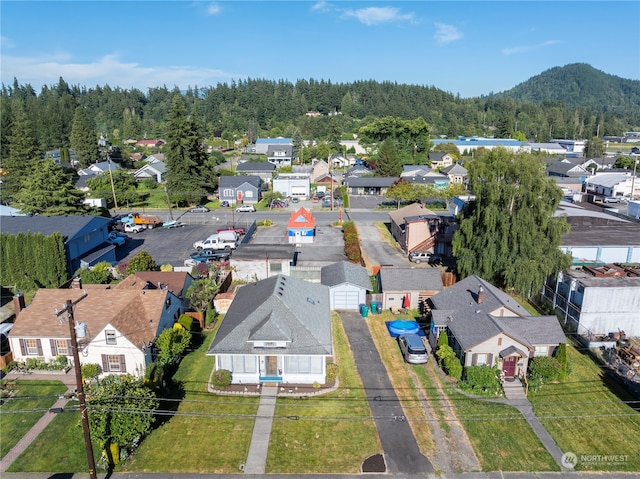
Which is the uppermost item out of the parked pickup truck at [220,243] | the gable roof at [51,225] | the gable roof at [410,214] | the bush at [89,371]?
the gable roof at [51,225]

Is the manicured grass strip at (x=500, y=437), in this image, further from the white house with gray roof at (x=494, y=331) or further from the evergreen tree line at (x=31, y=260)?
the evergreen tree line at (x=31, y=260)

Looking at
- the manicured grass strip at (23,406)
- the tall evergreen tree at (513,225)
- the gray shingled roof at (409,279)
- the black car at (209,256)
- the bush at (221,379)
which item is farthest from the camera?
the black car at (209,256)

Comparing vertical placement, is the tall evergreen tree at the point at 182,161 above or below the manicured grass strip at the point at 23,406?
above

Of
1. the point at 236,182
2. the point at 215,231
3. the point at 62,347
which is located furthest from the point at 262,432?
the point at 236,182

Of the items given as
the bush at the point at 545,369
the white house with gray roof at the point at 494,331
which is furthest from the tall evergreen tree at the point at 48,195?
the bush at the point at 545,369

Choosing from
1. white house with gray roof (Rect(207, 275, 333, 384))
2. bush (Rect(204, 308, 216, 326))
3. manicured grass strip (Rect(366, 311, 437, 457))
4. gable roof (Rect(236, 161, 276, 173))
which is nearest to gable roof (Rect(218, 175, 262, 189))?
gable roof (Rect(236, 161, 276, 173))

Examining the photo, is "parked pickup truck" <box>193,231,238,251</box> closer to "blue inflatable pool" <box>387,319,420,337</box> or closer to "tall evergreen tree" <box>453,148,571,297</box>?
"blue inflatable pool" <box>387,319,420,337</box>

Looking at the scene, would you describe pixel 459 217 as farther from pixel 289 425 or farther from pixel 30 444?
pixel 30 444
